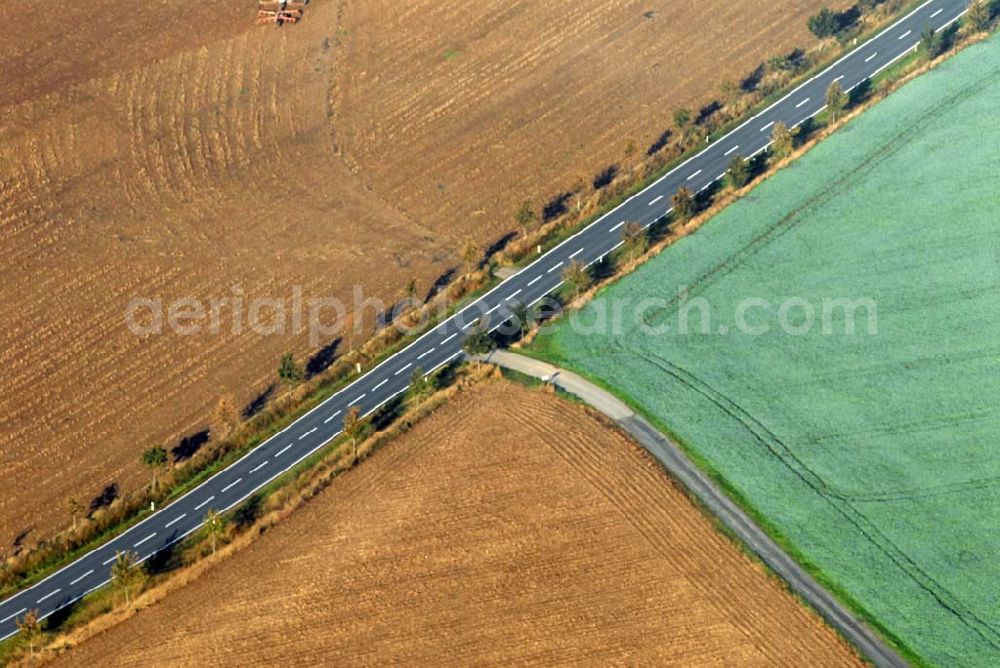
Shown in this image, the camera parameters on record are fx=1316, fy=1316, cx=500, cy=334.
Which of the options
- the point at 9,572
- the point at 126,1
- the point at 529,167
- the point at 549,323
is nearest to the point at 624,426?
the point at 549,323

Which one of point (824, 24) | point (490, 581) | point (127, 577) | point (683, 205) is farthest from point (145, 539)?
point (824, 24)

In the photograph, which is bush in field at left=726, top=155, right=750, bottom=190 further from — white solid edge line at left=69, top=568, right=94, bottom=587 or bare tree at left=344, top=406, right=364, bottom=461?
white solid edge line at left=69, top=568, right=94, bottom=587

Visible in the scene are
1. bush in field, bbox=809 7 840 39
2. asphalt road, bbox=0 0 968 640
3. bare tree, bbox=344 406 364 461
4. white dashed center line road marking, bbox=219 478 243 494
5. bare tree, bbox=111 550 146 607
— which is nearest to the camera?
bare tree, bbox=111 550 146 607

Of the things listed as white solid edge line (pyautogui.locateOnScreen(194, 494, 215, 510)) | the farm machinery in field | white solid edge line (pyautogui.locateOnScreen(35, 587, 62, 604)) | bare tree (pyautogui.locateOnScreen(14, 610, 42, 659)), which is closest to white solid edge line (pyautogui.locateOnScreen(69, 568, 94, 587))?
white solid edge line (pyautogui.locateOnScreen(35, 587, 62, 604))

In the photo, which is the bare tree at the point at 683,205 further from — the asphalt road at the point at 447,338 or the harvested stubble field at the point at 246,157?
the harvested stubble field at the point at 246,157

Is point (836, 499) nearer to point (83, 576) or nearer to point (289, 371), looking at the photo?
point (289, 371)

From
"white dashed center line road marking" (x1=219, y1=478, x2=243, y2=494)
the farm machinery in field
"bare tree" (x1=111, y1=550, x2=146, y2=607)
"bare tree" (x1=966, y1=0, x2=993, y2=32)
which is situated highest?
the farm machinery in field

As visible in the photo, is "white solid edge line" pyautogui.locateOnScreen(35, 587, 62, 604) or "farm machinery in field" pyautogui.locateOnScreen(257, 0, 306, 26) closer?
"white solid edge line" pyautogui.locateOnScreen(35, 587, 62, 604)

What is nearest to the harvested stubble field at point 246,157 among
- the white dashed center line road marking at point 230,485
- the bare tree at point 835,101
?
the white dashed center line road marking at point 230,485
